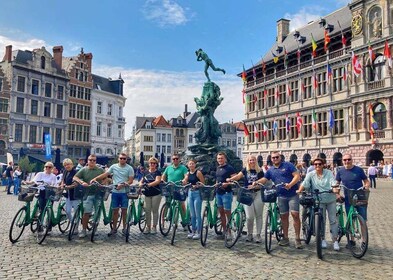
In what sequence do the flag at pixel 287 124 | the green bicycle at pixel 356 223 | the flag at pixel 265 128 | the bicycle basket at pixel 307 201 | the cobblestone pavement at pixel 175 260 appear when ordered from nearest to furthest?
the cobblestone pavement at pixel 175 260 → the green bicycle at pixel 356 223 → the bicycle basket at pixel 307 201 → the flag at pixel 287 124 → the flag at pixel 265 128

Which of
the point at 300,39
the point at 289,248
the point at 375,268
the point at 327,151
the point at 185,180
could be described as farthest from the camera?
the point at 300,39

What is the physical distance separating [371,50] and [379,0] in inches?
189

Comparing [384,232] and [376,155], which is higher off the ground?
[376,155]

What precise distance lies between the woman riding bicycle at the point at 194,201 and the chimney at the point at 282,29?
4544 centimetres

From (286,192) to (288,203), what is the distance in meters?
0.23

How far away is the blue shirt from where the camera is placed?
295 inches

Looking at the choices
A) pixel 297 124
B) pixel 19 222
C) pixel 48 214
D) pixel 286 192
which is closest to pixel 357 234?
pixel 286 192

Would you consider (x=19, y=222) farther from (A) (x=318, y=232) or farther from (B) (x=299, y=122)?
(B) (x=299, y=122)

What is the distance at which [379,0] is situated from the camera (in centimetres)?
3325

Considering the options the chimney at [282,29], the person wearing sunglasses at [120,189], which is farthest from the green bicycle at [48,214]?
the chimney at [282,29]

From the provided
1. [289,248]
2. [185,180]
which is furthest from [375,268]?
[185,180]

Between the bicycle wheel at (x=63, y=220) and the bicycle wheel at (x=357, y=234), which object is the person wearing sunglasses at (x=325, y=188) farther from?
the bicycle wheel at (x=63, y=220)

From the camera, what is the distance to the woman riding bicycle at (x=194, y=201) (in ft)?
27.2

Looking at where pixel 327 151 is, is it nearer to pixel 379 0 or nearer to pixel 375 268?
pixel 379 0
